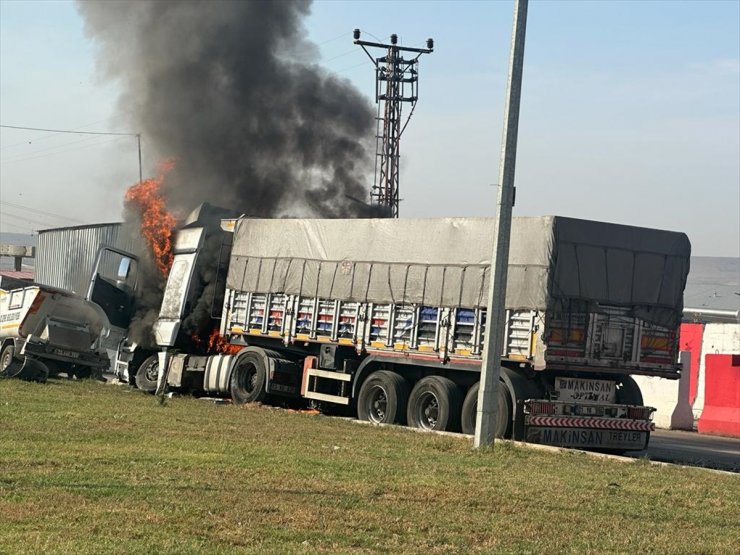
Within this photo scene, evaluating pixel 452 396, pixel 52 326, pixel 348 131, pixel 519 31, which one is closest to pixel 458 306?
pixel 452 396

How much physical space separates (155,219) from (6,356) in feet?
15.7

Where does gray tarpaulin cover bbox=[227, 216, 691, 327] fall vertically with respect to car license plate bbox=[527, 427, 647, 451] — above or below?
above

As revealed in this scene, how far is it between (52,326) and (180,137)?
6760 millimetres

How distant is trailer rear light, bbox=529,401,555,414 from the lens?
1684 cm

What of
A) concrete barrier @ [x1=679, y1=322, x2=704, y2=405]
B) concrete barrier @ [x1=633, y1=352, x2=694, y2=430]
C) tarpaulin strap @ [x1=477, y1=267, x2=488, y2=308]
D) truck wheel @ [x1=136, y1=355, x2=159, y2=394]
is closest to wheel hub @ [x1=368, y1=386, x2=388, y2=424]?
tarpaulin strap @ [x1=477, y1=267, x2=488, y2=308]

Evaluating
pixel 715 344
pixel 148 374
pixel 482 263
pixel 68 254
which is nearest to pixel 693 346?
pixel 715 344

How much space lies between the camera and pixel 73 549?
7676 mm

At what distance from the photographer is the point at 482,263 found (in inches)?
718

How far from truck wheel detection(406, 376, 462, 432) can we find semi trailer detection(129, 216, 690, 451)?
2cm

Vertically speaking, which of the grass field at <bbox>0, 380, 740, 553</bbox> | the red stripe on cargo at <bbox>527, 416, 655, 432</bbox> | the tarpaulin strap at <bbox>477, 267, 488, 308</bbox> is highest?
the tarpaulin strap at <bbox>477, 267, 488, 308</bbox>

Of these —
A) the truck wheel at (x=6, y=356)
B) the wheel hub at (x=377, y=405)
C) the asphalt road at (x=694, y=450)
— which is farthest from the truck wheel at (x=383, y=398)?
the truck wheel at (x=6, y=356)

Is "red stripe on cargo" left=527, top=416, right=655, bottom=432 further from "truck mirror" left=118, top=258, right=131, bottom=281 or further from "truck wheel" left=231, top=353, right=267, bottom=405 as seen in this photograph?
"truck mirror" left=118, top=258, right=131, bottom=281

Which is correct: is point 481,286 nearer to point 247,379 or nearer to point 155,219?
point 247,379

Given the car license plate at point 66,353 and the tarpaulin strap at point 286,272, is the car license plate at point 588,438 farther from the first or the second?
the car license plate at point 66,353
